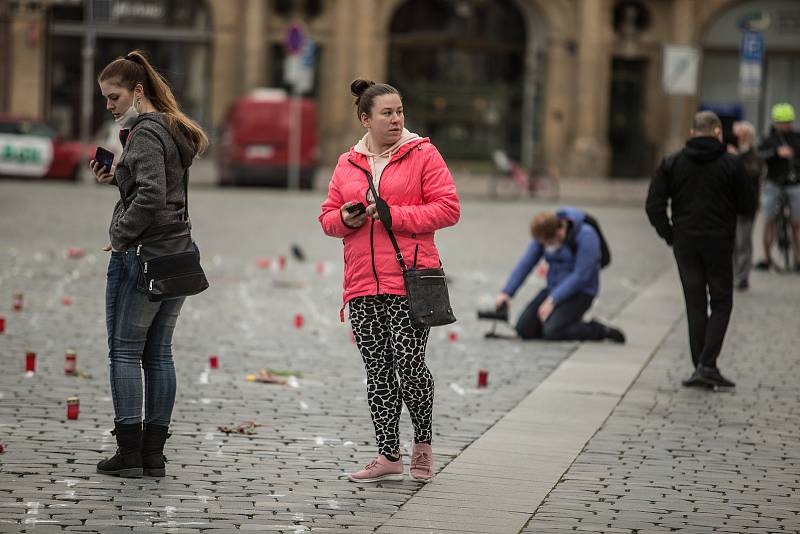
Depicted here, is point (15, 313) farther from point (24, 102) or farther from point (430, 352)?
point (24, 102)

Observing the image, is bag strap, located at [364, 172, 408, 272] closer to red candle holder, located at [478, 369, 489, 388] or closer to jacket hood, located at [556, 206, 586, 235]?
red candle holder, located at [478, 369, 489, 388]

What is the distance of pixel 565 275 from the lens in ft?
39.6

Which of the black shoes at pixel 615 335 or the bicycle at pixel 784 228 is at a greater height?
the bicycle at pixel 784 228

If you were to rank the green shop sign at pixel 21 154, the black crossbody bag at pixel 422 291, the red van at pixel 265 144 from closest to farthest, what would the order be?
the black crossbody bag at pixel 422 291 < the green shop sign at pixel 21 154 < the red van at pixel 265 144

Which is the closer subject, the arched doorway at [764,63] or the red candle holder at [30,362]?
the red candle holder at [30,362]

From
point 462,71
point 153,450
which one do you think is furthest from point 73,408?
point 462,71

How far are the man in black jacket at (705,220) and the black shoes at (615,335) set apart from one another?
1.98 metres

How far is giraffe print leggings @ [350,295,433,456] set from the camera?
22.2 feet

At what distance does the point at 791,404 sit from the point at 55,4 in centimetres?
3411

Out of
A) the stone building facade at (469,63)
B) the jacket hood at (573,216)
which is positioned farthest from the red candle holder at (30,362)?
the stone building facade at (469,63)

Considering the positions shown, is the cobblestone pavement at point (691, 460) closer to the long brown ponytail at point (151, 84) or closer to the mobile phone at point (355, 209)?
the mobile phone at point (355, 209)

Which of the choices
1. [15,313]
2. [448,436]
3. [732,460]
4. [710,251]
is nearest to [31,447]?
[448,436]

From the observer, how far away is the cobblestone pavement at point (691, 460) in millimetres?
6398

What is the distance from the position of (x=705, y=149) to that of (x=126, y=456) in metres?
4.56
